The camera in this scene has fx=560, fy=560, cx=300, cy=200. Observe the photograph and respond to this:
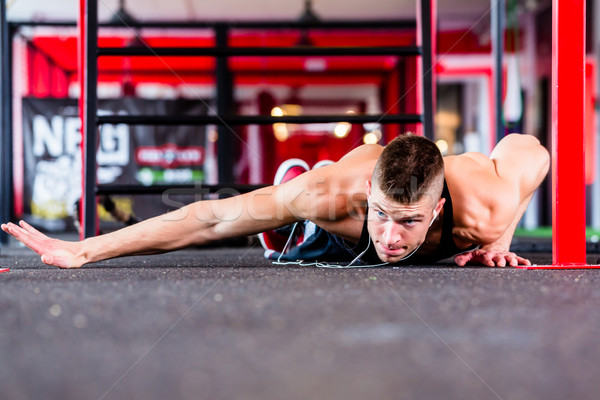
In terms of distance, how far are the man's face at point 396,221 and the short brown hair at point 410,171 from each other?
2 cm

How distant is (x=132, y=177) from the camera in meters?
5.06

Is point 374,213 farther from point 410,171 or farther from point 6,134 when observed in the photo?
point 6,134

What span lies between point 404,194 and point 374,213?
0.39 feet

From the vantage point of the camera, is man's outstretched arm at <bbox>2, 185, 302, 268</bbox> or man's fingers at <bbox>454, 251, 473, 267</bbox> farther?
man's fingers at <bbox>454, 251, 473, 267</bbox>

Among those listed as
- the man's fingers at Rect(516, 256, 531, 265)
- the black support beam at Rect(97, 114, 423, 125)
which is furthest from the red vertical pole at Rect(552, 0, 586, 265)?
the black support beam at Rect(97, 114, 423, 125)

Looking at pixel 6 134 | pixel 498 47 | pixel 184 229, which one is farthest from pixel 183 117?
pixel 498 47

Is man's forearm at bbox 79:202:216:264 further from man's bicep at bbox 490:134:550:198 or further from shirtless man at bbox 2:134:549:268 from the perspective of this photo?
man's bicep at bbox 490:134:550:198

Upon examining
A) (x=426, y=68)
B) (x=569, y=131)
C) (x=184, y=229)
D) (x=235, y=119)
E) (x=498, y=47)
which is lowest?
(x=184, y=229)

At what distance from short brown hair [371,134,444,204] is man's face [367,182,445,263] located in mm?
20

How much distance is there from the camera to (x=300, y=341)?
0.69 metres

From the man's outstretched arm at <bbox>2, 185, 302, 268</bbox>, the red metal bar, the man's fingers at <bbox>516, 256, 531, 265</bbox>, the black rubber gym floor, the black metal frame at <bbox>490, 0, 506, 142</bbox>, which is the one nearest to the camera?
the black rubber gym floor

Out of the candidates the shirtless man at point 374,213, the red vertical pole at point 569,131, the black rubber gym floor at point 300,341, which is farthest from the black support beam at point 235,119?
the black rubber gym floor at point 300,341

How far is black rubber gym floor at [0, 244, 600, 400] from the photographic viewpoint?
533 mm

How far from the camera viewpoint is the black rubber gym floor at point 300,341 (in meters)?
0.53
